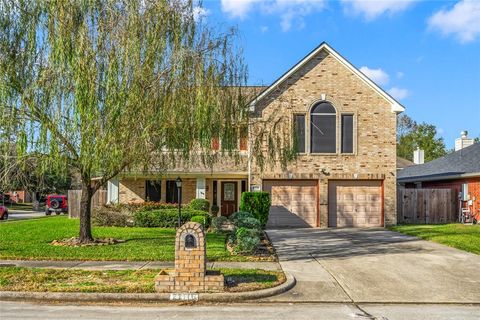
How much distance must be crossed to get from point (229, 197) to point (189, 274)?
1576 centimetres

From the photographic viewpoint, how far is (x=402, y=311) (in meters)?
7.75

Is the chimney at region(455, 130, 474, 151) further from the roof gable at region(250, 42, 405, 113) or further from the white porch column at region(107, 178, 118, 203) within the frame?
the white porch column at region(107, 178, 118, 203)

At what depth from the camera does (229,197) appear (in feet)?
79.8

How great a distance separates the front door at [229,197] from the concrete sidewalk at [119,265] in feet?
42.0

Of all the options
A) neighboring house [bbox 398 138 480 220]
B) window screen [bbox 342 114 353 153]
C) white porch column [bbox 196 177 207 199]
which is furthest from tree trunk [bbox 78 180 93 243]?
neighboring house [bbox 398 138 480 220]

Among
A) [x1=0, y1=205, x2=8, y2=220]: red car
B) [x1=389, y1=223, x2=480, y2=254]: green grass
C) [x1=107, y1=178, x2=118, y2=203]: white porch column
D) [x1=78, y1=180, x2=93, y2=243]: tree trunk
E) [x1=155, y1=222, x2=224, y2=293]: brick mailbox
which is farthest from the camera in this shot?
[x1=0, y1=205, x2=8, y2=220]: red car

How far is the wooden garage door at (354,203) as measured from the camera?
69.6 ft

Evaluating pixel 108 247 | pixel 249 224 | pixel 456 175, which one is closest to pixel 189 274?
pixel 249 224

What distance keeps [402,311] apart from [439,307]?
0.81 m

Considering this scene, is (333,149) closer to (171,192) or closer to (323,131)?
(323,131)

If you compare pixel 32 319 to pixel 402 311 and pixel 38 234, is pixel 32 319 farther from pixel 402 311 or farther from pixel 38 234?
pixel 38 234

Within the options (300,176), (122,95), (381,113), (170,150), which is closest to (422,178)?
(381,113)

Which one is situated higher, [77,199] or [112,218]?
[77,199]

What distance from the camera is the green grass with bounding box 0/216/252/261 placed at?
1198 centimetres
